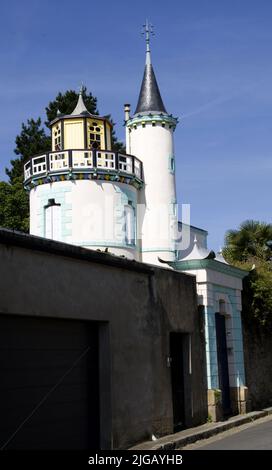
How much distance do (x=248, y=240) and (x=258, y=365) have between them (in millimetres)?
6732

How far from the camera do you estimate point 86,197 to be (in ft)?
85.0

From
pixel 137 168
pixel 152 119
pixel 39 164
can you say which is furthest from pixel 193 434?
pixel 152 119

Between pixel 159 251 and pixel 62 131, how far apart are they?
22.8ft

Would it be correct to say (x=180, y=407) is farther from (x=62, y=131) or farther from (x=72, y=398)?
(x=62, y=131)

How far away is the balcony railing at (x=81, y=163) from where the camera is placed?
2614cm

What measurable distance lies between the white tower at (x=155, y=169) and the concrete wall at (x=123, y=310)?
35.6ft

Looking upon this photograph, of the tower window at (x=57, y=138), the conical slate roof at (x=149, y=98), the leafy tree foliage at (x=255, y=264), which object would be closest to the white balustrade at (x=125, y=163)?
the conical slate roof at (x=149, y=98)

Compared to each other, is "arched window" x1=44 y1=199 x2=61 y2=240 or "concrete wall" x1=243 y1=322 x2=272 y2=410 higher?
"arched window" x1=44 y1=199 x2=61 y2=240

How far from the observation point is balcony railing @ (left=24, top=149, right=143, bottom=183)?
1029 inches

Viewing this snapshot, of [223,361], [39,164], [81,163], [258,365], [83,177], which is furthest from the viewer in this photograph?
[39,164]

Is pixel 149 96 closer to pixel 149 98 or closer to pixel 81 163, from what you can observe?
pixel 149 98

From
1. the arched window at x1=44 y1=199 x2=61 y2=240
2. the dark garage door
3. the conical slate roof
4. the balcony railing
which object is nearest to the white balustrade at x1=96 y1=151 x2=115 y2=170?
the balcony railing

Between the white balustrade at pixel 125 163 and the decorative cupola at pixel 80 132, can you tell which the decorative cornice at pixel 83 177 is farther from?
the decorative cupola at pixel 80 132

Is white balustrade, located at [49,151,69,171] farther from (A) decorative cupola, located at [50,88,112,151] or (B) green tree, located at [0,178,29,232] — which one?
(B) green tree, located at [0,178,29,232]
